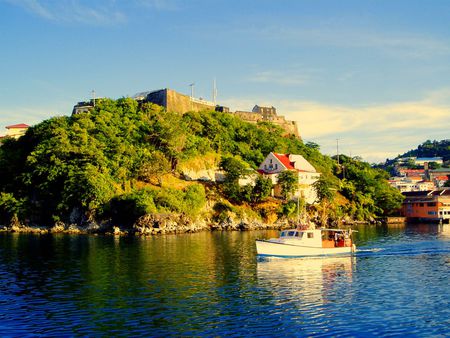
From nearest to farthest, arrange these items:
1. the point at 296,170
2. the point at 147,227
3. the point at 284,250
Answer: the point at 284,250
the point at 147,227
the point at 296,170

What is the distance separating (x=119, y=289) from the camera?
117 feet

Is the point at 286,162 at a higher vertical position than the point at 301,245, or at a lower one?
higher

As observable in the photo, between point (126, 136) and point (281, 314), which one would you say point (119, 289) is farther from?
point (126, 136)

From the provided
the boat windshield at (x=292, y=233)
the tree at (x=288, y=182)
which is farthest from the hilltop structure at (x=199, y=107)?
the boat windshield at (x=292, y=233)

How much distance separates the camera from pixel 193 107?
5502 inches

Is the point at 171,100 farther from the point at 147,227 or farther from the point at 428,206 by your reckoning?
the point at 428,206

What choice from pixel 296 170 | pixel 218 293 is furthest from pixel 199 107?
pixel 218 293

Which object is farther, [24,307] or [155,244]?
[155,244]

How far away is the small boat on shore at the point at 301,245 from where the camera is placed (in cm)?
5059

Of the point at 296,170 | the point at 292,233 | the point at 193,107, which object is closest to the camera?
the point at 292,233

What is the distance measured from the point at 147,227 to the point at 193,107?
207 feet

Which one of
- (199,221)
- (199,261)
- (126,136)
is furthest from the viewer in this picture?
(126,136)

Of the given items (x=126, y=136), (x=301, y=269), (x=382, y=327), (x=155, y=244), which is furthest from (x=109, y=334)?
(x=126, y=136)

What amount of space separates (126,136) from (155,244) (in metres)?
45.8
